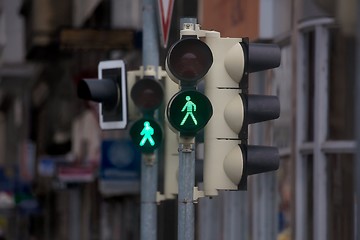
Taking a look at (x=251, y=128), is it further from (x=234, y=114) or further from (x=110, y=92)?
(x=234, y=114)

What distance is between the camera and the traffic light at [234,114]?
10.5 metres

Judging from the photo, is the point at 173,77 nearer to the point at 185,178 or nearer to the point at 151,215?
the point at 185,178

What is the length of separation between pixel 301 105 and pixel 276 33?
1648 mm

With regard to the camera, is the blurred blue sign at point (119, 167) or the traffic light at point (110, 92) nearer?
the traffic light at point (110, 92)

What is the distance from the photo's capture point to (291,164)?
52.2 ft

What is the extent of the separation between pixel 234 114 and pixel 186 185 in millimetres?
631

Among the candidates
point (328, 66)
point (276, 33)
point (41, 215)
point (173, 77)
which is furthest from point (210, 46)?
point (41, 215)

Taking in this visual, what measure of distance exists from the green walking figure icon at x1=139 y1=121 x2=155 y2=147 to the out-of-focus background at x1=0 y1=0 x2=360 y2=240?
1.13m

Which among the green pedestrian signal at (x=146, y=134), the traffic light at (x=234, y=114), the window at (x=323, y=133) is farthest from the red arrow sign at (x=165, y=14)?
the window at (x=323, y=133)

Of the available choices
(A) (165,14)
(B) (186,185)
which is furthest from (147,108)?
(B) (186,185)

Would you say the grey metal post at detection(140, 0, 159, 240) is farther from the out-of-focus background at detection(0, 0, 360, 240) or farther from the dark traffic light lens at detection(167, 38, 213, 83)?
the dark traffic light lens at detection(167, 38, 213, 83)

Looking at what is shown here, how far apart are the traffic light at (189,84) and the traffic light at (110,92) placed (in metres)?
2.40

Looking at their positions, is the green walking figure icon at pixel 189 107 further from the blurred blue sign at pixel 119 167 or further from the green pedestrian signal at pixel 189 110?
the blurred blue sign at pixel 119 167

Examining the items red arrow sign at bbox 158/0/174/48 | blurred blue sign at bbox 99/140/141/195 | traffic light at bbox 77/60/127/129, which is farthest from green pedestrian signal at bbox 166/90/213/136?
blurred blue sign at bbox 99/140/141/195
